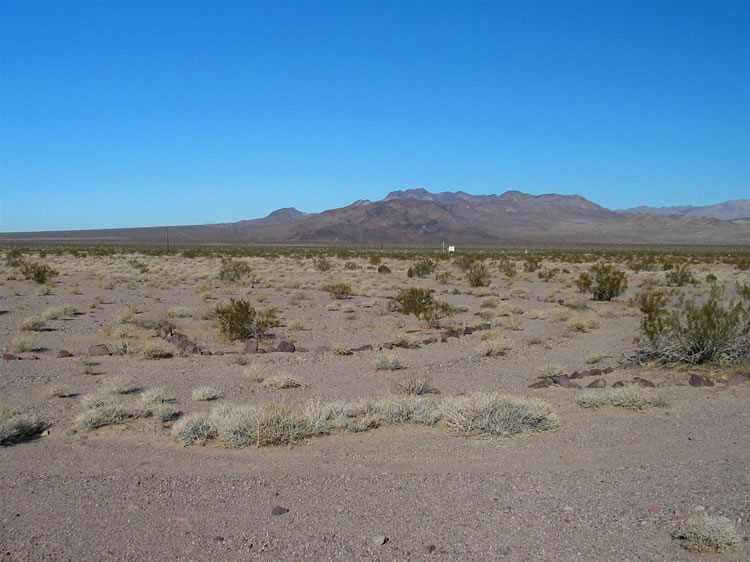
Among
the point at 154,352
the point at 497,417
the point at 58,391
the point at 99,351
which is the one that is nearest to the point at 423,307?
the point at 154,352

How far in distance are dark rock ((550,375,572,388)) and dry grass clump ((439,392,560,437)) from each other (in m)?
2.53

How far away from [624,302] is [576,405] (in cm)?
1867

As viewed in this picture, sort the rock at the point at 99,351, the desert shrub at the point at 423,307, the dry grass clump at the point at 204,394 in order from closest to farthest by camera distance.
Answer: the dry grass clump at the point at 204,394
the rock at the point at 99,351
the desert shrub at the point at 423,307

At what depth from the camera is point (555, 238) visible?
597 ft

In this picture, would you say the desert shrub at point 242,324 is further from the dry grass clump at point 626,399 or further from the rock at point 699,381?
the rock at point 699,381

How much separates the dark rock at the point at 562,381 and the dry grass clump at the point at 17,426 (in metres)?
8.53

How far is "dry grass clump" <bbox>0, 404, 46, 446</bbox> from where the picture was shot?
27.2 ft

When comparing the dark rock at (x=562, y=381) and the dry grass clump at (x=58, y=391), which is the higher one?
the dry grass clump at (x=58, y=391)

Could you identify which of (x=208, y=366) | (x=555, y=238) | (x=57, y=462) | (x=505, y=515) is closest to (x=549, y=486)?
(x=505, y=515)

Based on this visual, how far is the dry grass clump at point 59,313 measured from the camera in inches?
812

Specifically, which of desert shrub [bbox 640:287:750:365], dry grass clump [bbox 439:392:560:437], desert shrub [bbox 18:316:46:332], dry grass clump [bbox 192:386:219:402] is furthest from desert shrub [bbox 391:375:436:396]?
desert shrub [bbox 18:316:46:332]

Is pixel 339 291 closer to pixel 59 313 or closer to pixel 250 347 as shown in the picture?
pixel 59 313

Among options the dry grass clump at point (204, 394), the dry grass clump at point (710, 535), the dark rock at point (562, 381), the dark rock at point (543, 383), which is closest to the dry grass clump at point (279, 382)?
the dry grass clump at point (204, 394)

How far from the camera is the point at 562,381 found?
11.9 metres
